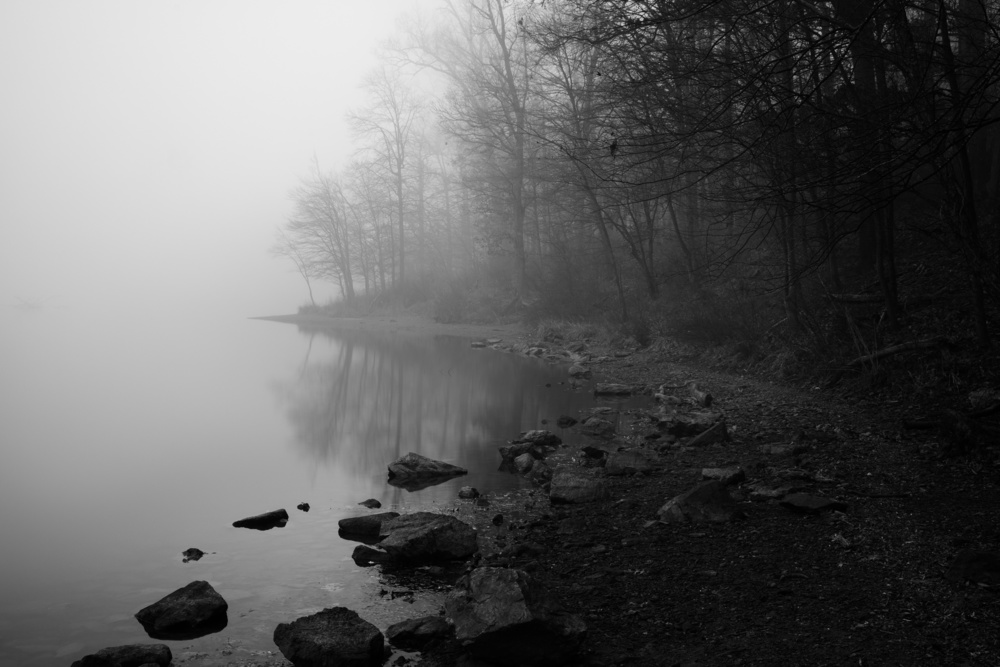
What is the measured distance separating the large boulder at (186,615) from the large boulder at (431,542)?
122cm

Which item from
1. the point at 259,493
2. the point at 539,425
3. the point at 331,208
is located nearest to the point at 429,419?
the point at 539,425

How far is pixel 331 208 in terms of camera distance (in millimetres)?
45125

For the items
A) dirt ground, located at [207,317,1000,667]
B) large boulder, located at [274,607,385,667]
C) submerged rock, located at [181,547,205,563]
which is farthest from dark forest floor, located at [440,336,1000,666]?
submerged rock, located at [181,547,205,563]

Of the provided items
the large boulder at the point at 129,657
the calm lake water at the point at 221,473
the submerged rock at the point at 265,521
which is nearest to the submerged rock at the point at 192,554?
the calm lake water at the point at 221,473

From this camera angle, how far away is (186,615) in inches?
164

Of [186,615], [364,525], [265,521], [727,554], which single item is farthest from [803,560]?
[265,521]

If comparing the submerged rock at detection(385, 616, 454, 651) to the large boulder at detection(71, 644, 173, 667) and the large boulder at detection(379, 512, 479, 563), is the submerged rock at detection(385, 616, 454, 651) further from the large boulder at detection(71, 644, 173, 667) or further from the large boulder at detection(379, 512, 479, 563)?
the large boulder at detection(71, 644, 173, 667)

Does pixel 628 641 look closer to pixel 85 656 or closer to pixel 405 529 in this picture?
pixel 405 529

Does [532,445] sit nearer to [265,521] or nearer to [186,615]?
[265,521]

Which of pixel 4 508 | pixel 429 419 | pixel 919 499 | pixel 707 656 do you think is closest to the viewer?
pixel 707 656

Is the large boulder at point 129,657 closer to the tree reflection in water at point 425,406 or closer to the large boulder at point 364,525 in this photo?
the large boulder at point 364,525

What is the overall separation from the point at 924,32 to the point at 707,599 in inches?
288

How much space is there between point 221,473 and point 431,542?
4.40 metres

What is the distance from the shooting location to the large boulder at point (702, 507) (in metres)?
5.19
